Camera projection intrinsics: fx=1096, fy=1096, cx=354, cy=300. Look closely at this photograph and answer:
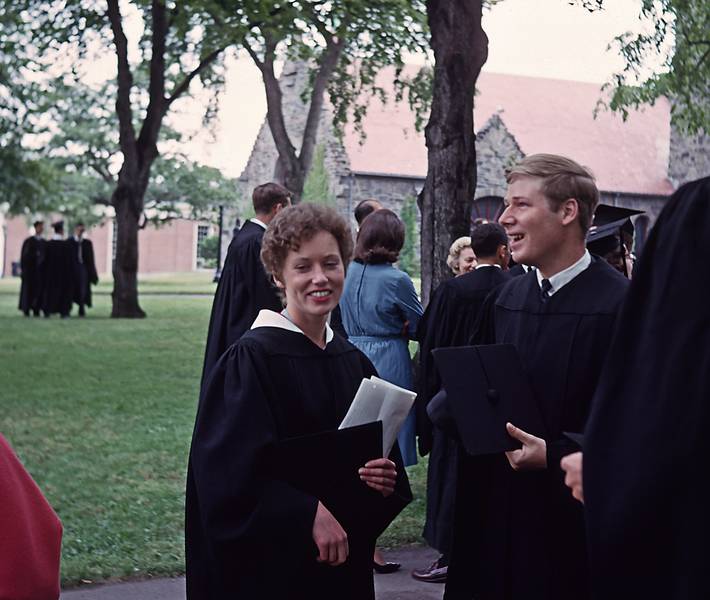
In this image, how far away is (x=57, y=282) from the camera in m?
25.7

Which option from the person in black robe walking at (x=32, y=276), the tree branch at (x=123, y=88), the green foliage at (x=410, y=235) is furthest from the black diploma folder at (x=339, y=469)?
the green foliage at (x=410, y=235)

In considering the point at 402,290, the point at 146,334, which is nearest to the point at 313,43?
the point at 146,334

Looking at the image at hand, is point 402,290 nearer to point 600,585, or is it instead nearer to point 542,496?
point 542,496

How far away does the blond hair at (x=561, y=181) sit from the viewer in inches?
138

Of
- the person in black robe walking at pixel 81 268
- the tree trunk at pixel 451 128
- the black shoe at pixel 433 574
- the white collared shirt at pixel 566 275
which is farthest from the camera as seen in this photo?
the person in black robe walking at pixel 81 268

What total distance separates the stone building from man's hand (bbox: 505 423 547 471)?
118 feet

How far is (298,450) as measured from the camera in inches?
120

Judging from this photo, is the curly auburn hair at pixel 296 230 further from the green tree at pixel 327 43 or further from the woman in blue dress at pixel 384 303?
the green tree at pixel 327 43

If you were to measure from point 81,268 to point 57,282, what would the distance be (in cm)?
64

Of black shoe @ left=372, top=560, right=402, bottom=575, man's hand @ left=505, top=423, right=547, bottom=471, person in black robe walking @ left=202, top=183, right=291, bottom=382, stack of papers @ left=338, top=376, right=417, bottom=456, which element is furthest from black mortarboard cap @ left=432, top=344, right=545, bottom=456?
person in black robe walking @ left=202, top=183, right=291, bottom=382

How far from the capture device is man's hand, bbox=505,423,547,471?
3186 millimetres

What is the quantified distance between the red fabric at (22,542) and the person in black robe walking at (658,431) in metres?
1.10

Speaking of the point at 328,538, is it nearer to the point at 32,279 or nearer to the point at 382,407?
the point at 382,407

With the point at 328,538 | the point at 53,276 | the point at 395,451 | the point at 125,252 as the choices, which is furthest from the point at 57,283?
the point at 328,538
